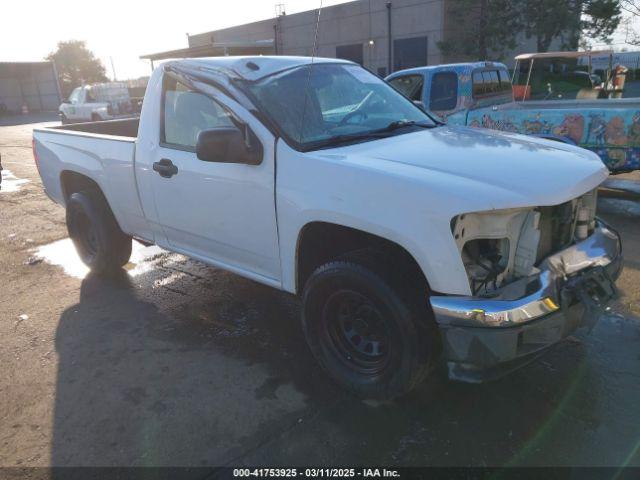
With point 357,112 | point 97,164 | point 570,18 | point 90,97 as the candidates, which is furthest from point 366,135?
point 570,18

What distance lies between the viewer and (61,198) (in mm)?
5477

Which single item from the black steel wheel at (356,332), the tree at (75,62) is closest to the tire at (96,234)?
the black steel wheel at (356,332)

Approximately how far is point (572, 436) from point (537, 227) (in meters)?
1.12

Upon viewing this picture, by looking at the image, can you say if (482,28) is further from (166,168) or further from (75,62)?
(75,62)

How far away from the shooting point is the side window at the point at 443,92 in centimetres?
772

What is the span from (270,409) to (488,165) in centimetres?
186

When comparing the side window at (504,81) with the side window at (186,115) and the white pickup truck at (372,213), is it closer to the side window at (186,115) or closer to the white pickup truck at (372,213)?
the white pickup truck at (372,213)

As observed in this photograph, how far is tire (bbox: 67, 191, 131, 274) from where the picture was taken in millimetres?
4902

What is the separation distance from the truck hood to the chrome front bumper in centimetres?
40

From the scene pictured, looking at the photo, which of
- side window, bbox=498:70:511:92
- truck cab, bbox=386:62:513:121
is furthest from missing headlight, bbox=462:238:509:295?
side window, bbox=498:70:511:92

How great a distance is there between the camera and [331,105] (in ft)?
12.0

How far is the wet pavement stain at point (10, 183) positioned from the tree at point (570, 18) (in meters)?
23.9

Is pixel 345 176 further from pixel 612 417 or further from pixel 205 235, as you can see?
pixel 612 417

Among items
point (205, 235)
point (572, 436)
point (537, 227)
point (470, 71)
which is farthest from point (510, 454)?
point (470, 71)
